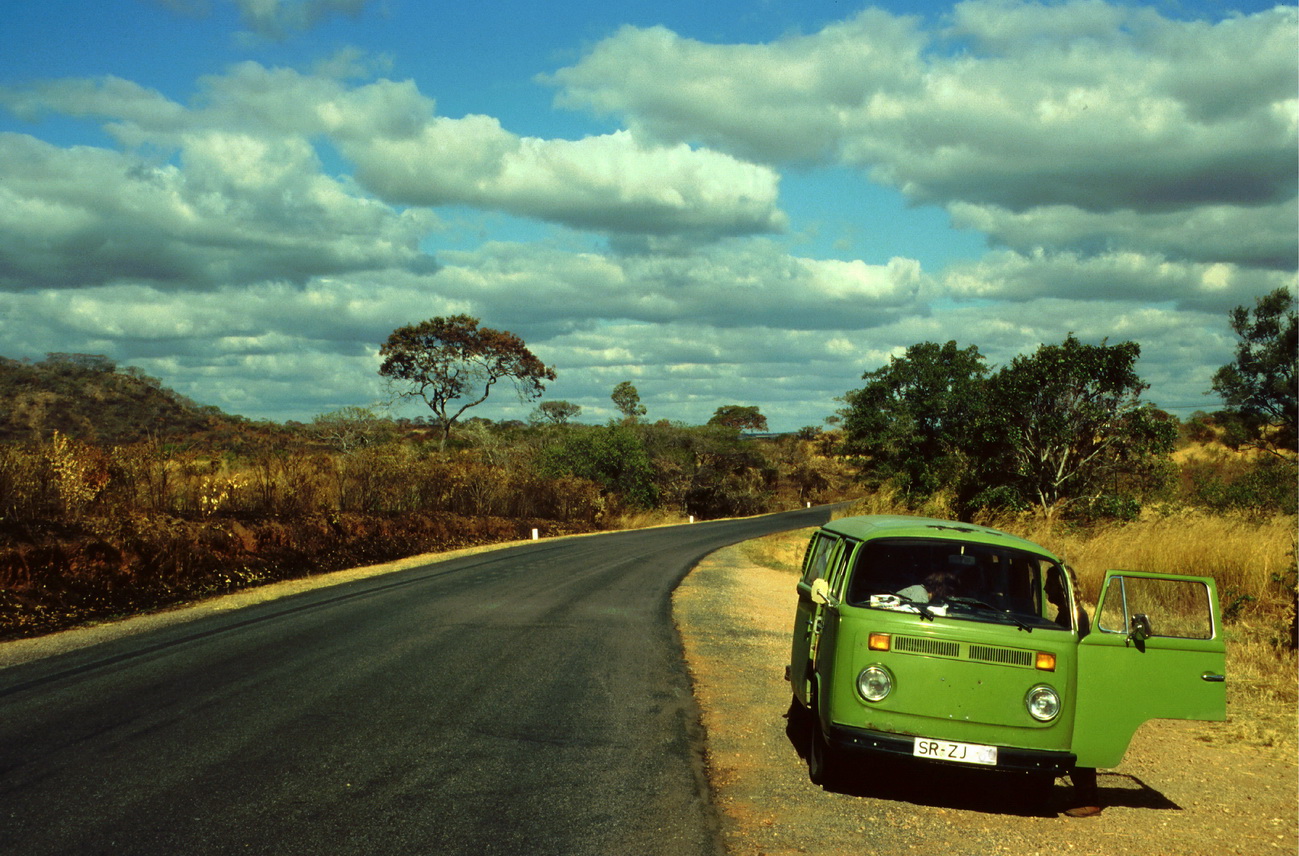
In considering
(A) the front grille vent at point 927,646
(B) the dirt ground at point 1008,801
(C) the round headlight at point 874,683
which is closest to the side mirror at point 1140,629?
(A) the front grille vent at point 927,646

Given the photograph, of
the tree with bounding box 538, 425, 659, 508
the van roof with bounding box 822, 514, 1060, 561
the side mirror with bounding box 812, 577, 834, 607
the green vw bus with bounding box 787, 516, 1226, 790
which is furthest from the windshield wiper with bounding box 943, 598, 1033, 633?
the tree with bounding box 538, 425, 659, 508

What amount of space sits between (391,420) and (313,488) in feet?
88.2

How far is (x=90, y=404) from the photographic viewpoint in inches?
1898

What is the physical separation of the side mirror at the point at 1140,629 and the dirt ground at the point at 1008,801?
1.24 m

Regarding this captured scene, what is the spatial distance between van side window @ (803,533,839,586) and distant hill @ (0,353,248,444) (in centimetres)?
3959

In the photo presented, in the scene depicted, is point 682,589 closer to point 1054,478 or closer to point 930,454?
point 1054,478

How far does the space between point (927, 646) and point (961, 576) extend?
53.5 inches

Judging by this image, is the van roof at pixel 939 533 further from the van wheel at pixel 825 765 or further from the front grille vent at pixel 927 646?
the van wheel at pixel 825 765

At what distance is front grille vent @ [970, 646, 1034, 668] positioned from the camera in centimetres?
579

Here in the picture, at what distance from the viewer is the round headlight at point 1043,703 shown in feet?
18.9

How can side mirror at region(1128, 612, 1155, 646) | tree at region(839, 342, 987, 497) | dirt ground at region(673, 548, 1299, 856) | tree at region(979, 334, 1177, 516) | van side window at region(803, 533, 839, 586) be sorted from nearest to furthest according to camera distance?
dirt ground at region(673, 548, 1299, 856) < side mirror at region(1128, 612, 1155, 646) < van side window at region(803, 533, 839, 586) < tree at region(979, 334, 1177, 516) < tree at region(839, 342, 987, 497)

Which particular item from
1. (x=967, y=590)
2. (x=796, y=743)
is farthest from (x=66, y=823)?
(x=967, y=590)

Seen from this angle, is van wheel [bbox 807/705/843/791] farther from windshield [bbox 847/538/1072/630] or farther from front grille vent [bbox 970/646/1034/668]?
front grille vent [bbox 970/646/1034/668]

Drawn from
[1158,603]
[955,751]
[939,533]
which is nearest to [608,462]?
[1158,603]
